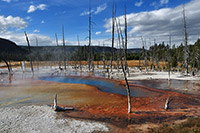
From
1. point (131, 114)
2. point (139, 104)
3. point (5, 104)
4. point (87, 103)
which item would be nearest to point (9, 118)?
point (5, 104)

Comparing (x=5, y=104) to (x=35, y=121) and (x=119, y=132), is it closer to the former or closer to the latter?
(x=35, y=121)

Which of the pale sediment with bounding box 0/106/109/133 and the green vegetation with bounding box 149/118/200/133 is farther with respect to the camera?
the pale sediment with bounding box 0/106/109/133

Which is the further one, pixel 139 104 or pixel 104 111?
pixel 139 104

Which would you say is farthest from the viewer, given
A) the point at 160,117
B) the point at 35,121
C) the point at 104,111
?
the point at 104,111

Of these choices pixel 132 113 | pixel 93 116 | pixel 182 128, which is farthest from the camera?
pixel 132 113

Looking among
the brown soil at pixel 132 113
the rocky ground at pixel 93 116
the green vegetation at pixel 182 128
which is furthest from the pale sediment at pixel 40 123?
the green vegetation at pixel 182 128

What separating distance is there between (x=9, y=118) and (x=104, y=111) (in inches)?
252

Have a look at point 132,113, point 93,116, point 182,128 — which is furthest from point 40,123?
point 182,128

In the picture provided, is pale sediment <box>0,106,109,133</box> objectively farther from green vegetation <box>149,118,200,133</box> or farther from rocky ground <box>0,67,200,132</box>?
green vegetation <box>149,118,200,133</box>

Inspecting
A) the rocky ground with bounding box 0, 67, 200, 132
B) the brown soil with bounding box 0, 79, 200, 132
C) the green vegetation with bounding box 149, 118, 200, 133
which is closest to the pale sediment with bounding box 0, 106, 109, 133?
the rocky ground with bounding box 0, 67, 200, 132

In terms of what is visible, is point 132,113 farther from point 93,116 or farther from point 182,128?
point 182,128

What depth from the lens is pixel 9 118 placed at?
9625 millimetres

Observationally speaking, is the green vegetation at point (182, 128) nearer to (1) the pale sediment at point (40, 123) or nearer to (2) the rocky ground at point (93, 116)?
(2) the rocky ground at point (93, 116)

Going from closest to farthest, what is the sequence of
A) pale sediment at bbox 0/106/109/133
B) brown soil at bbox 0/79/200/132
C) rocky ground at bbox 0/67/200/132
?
pale sediment at bbox 0/106/109/133 → rocky ground at bbox 0/67/200/132 → brown soil at bbox 0/79/200/132
